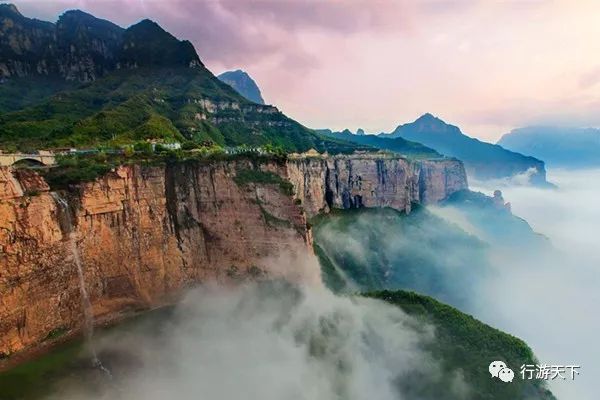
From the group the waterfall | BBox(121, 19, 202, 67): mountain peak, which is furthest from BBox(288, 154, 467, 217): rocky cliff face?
BBox(121, 19, 202, 67): mountain peak

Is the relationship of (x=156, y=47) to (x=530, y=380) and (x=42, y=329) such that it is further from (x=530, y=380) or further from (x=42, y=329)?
(x=530, y=380)

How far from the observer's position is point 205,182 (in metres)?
42.8

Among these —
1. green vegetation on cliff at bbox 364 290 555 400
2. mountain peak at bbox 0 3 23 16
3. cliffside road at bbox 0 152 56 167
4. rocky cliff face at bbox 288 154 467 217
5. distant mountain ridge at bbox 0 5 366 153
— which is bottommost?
green vegetation on cliff at bbox 364 290 555 400

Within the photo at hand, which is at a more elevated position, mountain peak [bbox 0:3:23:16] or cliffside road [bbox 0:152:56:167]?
mountain peak [bbox 0:3:23:16]

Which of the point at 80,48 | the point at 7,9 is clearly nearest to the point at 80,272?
the point at 80,48

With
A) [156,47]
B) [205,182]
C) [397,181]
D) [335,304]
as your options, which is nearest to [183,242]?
[205,182]

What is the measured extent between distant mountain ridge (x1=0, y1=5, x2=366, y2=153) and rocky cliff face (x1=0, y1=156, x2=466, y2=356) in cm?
3554

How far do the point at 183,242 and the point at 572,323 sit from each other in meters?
61.5

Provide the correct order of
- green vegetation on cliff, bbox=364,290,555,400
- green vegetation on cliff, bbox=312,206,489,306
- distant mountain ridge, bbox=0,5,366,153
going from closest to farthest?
green vegetation on cliff, bbox=364,290,555,400 → green vegetation on cliff, bbox=312,206,489,306 → distant mountain ridge, bbox=0,5,366,153

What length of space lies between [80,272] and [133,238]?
211 inches

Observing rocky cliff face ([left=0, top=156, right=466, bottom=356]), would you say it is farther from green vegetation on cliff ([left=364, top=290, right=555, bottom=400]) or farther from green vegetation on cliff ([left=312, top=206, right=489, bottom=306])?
green vegetation on cliff ([left=312, top=206, right=489, bottom=306])

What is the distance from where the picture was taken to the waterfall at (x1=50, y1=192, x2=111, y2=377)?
113 ft

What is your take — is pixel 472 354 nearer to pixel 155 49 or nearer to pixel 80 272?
pixel 80 272

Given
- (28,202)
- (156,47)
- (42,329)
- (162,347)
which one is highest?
(156,47)
